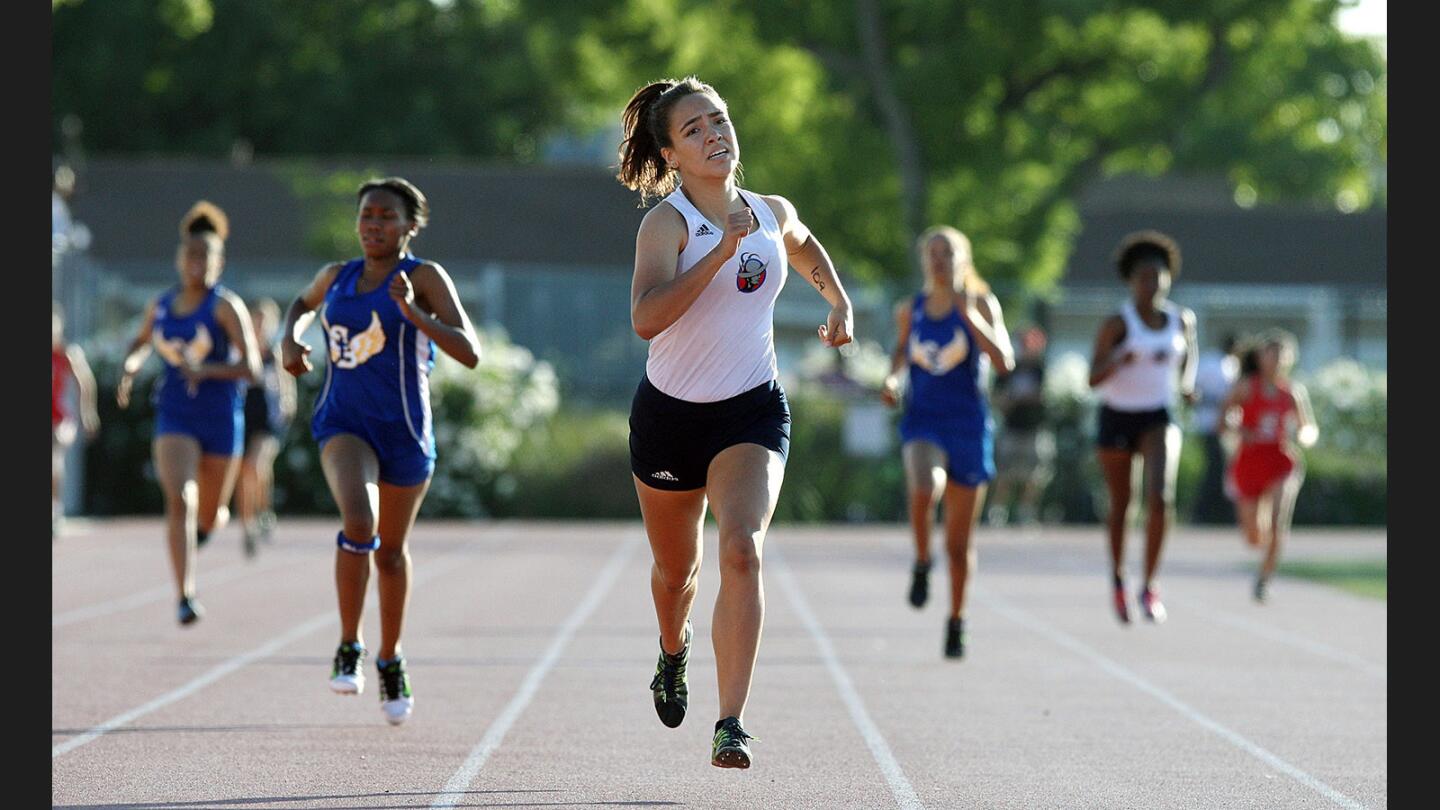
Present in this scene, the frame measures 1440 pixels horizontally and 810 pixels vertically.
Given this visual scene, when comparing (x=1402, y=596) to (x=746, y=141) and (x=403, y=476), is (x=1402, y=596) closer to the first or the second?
(x=403, y=476)

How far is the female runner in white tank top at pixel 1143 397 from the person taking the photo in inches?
502

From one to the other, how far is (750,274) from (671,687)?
1.47 m

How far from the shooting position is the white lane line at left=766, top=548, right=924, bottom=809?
Result: 7.34 metres

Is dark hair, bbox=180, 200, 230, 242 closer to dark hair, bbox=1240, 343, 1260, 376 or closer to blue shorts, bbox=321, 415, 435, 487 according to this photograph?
blue shorts, bbox=321, 415, 435, 487

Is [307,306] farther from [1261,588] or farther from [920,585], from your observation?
[1261,588]

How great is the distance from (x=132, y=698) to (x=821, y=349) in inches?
827

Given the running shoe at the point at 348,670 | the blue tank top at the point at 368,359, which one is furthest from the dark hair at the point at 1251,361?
the running shoe at the point at 348,670

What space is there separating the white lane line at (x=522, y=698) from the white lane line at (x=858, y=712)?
1.34 metres

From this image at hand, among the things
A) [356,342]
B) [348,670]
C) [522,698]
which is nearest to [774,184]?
[522,698]

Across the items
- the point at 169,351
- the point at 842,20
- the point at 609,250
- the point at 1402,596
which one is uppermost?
the point at 842,20

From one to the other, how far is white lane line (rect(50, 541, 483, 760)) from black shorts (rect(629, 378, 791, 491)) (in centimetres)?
224

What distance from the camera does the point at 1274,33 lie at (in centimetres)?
3641

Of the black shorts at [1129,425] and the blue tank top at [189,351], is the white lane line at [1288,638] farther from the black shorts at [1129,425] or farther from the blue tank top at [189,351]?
the blue tank top at [189,351]

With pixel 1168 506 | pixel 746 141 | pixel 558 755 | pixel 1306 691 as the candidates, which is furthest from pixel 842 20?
pixel 558 755
